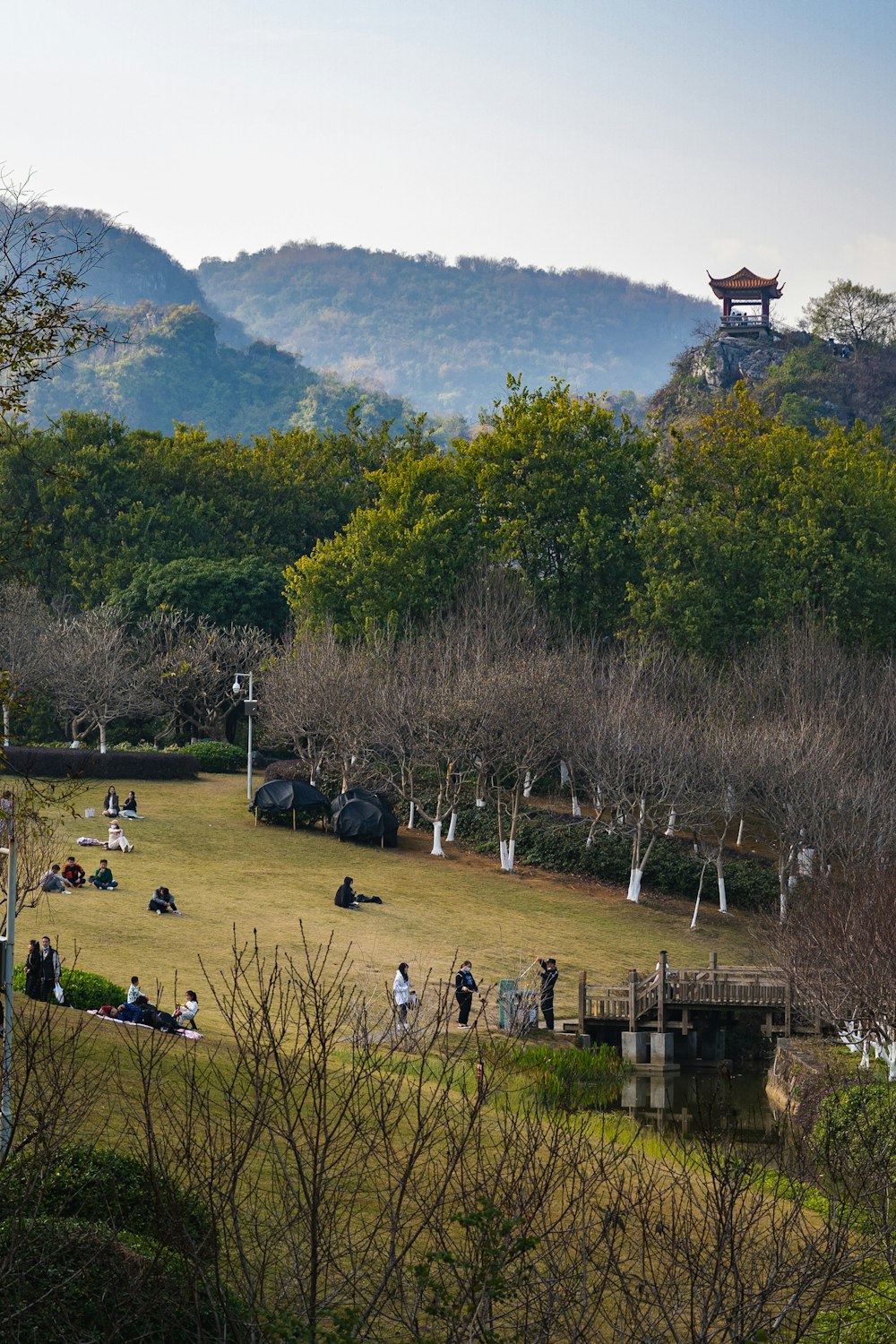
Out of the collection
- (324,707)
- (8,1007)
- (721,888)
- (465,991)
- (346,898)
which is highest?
(324,707)

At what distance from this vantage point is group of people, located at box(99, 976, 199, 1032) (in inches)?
968

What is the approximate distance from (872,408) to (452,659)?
205 feet

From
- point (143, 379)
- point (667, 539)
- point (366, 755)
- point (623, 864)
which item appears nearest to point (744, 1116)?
point (623, 864)

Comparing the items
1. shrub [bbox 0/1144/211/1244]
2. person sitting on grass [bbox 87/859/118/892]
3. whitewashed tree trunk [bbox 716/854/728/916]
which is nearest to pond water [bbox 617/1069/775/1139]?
whitewashed tree trunk [bbox 716/854/728/916]

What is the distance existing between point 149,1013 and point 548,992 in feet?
34.7

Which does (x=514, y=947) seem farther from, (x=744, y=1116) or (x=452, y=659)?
(x=452, y=659)

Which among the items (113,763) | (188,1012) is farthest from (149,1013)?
(113,763)

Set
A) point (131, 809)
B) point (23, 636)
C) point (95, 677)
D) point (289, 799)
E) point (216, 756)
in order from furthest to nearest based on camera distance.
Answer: point (23, 636)
point (216, 756)
point (95, 677)
point (289, 799)
point (131, 809)

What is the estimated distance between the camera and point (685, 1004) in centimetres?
3459

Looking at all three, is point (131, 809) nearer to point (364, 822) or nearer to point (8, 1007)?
point (364, 822)

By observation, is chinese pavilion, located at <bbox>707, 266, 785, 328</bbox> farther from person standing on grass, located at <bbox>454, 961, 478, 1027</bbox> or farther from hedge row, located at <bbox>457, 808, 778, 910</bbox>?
person standing on grass, located at <bbox>454, 961, 478, 1027</bbox>

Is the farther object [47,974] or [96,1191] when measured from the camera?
[47,974]

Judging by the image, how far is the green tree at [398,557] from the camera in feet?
199

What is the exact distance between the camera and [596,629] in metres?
63.4
